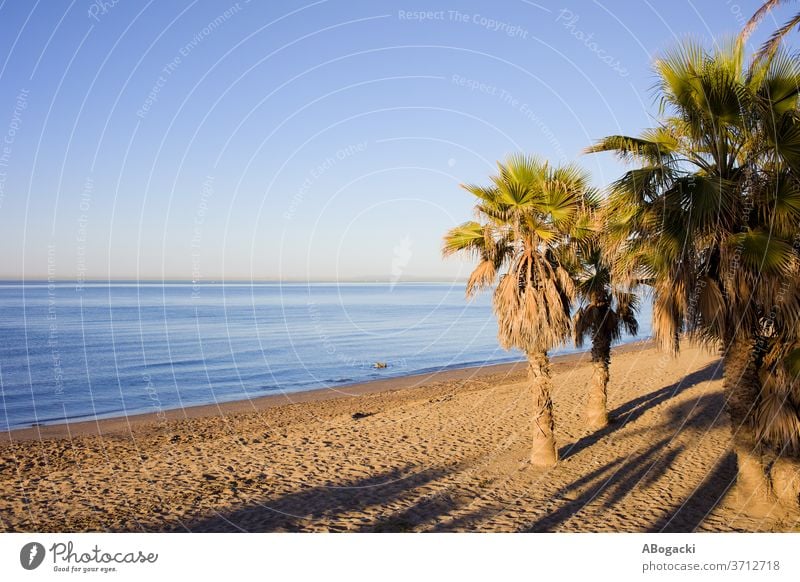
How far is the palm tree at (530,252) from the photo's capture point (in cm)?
1126

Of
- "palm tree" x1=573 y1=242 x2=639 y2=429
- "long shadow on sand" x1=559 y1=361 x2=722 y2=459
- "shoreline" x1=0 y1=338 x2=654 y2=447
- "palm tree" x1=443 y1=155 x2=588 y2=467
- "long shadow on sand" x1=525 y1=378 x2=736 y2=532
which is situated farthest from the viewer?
"shoreline" x1=0 y1=338 x2=654 y2=447

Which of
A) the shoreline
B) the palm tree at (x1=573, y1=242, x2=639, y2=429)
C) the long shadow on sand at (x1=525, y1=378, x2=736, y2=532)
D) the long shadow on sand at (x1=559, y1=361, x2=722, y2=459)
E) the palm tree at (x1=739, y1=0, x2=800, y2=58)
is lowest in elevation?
the shoreline

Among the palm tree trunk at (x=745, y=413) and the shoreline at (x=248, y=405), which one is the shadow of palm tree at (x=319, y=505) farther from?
the shoreline at (x=248, y=405)

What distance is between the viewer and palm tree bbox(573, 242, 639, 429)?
15.0 m

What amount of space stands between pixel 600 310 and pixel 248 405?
698 inches

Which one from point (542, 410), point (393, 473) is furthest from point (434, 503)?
point (542, 410)

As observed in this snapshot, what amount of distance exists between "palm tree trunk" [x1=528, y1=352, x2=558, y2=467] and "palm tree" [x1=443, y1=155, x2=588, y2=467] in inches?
0.9

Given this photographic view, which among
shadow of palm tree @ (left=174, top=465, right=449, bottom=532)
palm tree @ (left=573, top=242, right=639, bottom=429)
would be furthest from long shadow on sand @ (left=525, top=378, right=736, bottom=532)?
shadow of palm tree @ (left=174, top=465, right=449, bottom=532)

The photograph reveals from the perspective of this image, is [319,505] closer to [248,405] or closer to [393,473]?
[393,473]

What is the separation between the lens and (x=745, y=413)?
9445 millimetres

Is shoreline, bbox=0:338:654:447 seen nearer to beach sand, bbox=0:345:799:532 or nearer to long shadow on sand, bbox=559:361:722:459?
beach sand, bbox=0:345:799:532

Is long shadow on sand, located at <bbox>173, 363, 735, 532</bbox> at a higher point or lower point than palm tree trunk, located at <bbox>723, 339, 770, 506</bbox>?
lower

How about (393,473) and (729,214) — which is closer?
(729,214)

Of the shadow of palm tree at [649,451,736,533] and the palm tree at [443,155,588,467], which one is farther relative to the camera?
the palm tree at [443,155,588,467]
